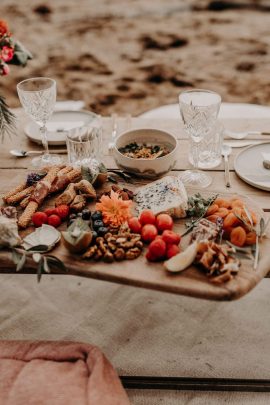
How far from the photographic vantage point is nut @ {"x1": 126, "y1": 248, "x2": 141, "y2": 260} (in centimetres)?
126

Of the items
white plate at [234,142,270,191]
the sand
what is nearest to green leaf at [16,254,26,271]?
white plate at [234,142,270,191]

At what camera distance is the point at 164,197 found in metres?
1.43

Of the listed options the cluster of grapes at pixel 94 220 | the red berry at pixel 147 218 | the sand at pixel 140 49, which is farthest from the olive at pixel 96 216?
the sand at pixel 140 49

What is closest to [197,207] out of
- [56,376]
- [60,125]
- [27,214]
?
[27,214]

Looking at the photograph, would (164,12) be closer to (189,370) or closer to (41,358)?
(189,370)

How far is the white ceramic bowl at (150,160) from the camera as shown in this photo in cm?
155

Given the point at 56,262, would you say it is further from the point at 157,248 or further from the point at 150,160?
the point at 150,160

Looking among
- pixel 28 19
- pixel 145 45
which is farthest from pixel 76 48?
pixel 28 19

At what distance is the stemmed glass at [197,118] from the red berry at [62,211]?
1.32 feet

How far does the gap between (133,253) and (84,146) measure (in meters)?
0.51

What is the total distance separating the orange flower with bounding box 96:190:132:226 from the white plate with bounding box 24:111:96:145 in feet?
1.74

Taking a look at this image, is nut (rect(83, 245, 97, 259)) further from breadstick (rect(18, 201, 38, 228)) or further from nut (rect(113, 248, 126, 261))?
breadstick (rect(18, 201, 38, 228))

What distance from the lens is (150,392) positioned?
1765 millimetres

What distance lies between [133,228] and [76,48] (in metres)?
3.91
